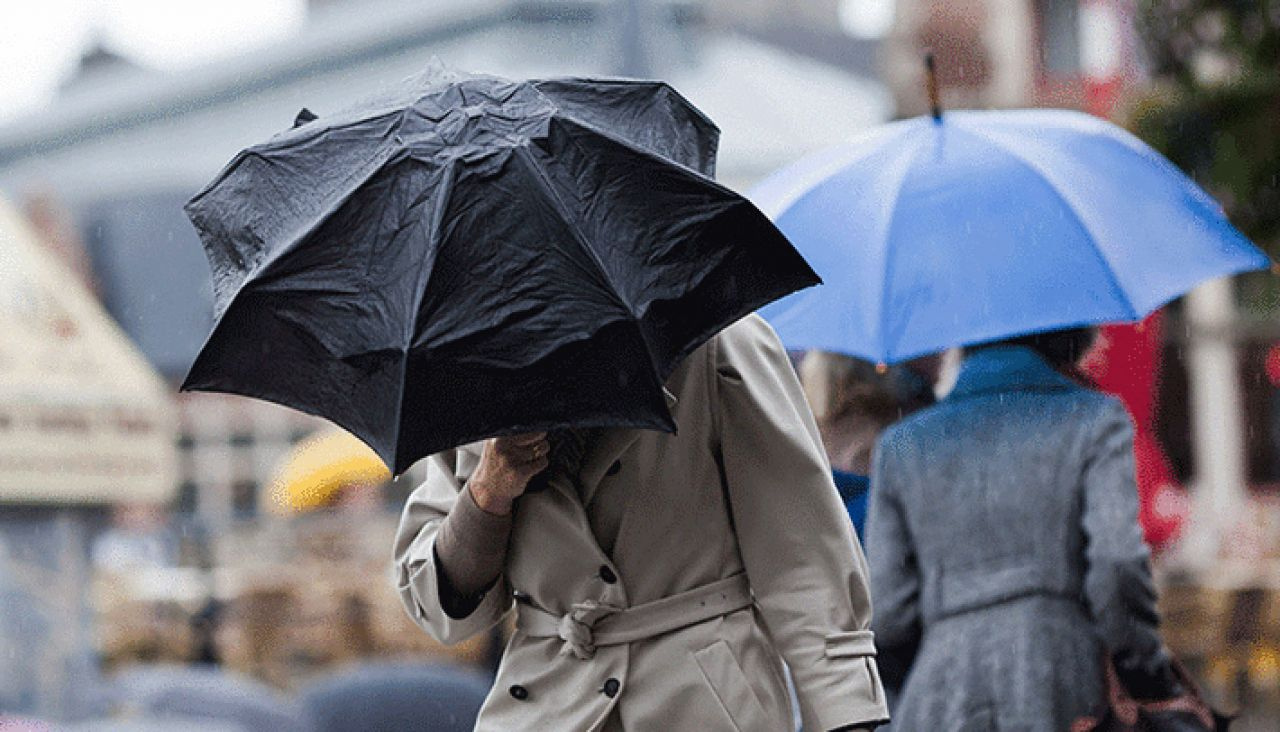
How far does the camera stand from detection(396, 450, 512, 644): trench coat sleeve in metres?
3.30

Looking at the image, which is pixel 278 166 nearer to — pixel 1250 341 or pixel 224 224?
pixel 224 224

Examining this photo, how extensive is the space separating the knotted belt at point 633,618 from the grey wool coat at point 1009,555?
139 centimetres

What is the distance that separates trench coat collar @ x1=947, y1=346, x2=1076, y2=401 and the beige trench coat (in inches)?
59.9

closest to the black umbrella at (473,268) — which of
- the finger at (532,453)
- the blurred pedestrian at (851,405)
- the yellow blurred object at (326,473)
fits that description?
the finger at (532,453)

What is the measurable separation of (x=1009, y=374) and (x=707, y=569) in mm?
1679

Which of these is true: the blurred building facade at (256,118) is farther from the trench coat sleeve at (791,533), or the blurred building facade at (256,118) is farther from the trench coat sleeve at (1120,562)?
the trench coat sleeve at (791,533)

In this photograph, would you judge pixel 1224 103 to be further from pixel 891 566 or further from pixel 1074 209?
pixel 891 566

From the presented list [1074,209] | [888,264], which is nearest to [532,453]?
[888,264]

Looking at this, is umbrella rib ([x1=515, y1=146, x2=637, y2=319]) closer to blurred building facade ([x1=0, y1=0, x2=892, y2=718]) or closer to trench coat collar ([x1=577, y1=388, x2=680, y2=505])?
trench coat collar ([x1=577, y1=388, x2=680, y2=505])

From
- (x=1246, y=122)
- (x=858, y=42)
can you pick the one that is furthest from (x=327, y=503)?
(x=858, y=42)

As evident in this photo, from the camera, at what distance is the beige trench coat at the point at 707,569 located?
123 inches

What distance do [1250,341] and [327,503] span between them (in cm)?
1055

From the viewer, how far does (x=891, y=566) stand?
4.64m

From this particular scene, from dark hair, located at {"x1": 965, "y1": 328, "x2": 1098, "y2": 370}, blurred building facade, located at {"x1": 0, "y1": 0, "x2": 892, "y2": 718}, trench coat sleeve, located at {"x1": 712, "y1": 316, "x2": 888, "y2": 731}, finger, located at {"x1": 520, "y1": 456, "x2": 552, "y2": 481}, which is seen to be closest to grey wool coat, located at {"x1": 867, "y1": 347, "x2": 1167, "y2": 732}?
dark hair, located at {"x1": 965, "y1": 328, "x2": 1098, "y2": 370}
